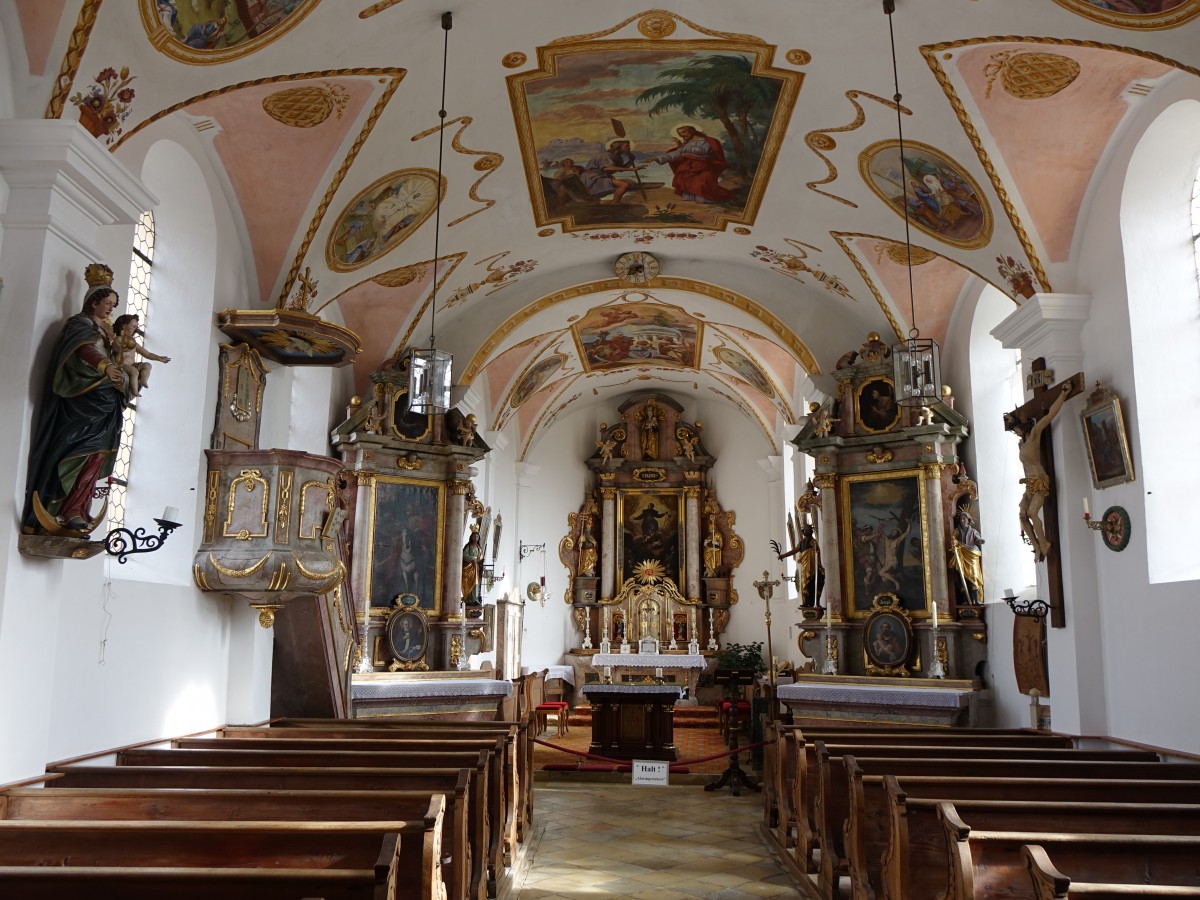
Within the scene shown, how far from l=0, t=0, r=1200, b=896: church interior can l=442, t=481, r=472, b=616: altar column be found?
2.3 inches

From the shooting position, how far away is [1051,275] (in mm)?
9125

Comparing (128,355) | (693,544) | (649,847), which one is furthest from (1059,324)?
(693,544)

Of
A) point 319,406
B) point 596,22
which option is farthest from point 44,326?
point 319,406

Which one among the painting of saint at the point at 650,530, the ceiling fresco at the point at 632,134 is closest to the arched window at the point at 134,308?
the ceiling fresco at the point at 632,134

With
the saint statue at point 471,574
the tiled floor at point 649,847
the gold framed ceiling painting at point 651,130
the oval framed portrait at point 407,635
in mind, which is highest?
the gold framed ceiling painting at point 651,130

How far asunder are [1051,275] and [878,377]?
4379 millimetres

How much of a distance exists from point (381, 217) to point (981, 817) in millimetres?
8102

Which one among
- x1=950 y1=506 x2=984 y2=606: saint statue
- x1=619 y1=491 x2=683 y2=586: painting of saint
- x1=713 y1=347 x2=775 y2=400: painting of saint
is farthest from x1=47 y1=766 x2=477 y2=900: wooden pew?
x1=619 y1=491 x2=683 y2=586: painting of saint

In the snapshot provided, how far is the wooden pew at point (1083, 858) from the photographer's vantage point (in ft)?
13.2

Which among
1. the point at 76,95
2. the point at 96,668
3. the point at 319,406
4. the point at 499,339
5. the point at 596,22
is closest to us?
the point at 76,95

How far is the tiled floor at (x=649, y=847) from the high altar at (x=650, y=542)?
9.95 metres

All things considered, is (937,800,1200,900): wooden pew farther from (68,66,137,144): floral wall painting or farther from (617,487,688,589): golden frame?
(617,487,688,589): golden frame

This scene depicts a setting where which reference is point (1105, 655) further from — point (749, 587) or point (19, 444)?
point (749, 587)

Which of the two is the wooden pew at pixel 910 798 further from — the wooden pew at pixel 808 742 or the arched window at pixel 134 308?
the arched window at pixel 134 308
